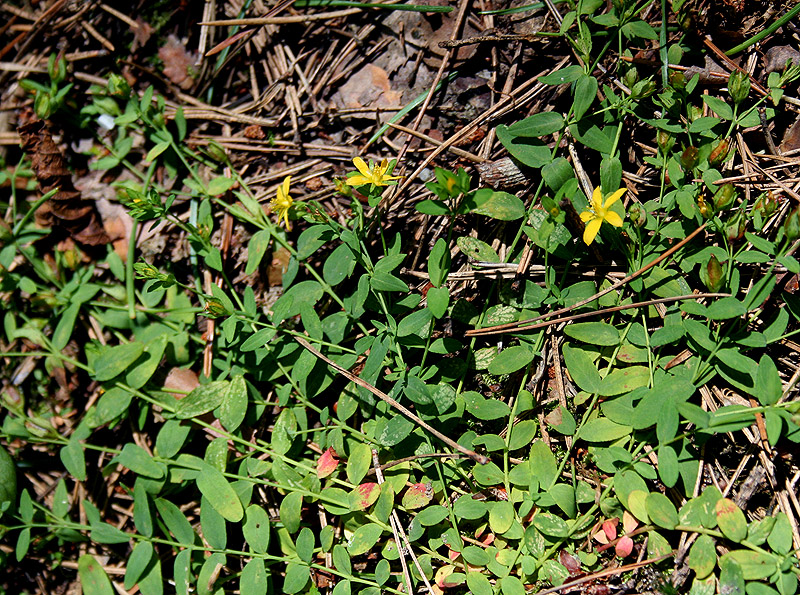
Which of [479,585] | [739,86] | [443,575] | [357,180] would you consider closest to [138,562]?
[443,575]

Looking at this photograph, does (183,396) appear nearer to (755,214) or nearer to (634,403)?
(634,403)

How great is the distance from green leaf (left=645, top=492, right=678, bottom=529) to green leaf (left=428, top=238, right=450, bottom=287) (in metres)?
1.05

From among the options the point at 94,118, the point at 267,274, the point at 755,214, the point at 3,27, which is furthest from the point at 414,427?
the point at 3,27

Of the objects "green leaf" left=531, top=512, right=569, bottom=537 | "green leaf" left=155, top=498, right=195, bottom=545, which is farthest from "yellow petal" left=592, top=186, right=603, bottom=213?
"green leaf" left=155, top=498, right=195, bottom=545

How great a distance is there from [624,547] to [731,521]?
1.18 feet

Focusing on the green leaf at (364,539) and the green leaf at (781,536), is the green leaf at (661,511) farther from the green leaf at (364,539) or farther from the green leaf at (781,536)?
the green leaf at (364,539)

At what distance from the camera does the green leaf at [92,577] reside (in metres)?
2.62

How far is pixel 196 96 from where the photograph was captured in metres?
3.10

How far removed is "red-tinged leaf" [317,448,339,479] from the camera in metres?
2.31

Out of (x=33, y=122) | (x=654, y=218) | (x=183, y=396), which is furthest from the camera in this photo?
(x=33, y=122)

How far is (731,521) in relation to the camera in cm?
189

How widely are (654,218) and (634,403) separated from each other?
2.33ft

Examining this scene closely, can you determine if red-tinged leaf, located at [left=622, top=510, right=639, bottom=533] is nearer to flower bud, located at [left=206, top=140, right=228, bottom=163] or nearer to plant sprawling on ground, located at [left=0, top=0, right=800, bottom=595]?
plant sprawling on ground, located at [left=0, top=0, right=800, bottom=595]

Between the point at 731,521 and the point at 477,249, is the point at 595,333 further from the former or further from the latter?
the point at 731,521
